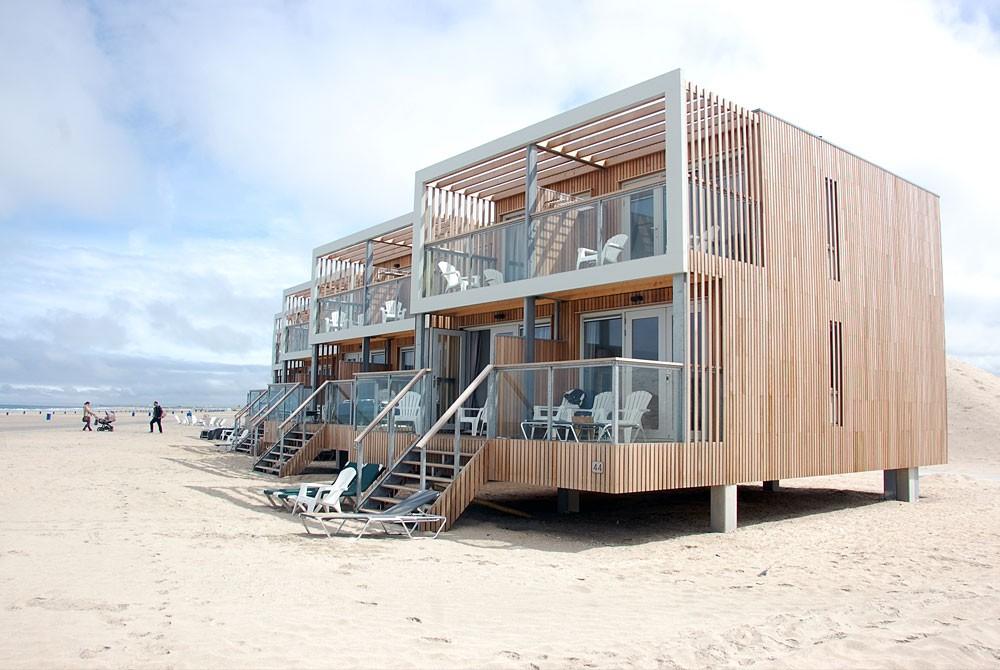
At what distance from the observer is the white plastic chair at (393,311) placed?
19328 millimetres

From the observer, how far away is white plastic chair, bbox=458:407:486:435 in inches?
471

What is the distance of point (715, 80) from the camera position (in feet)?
39.9

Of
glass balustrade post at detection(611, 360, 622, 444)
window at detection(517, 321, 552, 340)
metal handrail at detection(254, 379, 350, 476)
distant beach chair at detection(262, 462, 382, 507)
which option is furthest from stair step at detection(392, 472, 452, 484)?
metal handrail at detection(254, 379, 350, 476)

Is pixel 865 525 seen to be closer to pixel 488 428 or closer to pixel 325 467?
pixel 488 428

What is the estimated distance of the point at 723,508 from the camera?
11633 millimetres

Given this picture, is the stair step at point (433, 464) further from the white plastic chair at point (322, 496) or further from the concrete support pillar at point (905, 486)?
the concrete support pillar at point (905, 486)

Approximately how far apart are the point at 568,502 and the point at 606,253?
4742 mm

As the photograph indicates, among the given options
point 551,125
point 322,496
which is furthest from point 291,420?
point 551,125

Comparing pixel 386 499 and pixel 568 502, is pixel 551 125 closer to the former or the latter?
pixel 568 502

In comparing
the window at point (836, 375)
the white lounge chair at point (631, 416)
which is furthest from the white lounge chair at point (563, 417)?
the window at point (836, 375)

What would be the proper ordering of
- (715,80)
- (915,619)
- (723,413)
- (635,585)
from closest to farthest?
(915,619) → (635,585) → (723,413) → (715,80)

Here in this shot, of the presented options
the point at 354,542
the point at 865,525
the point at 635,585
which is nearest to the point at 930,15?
the point at 865,525

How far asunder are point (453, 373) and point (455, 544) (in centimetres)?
643

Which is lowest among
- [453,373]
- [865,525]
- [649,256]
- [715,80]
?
[865,525]
